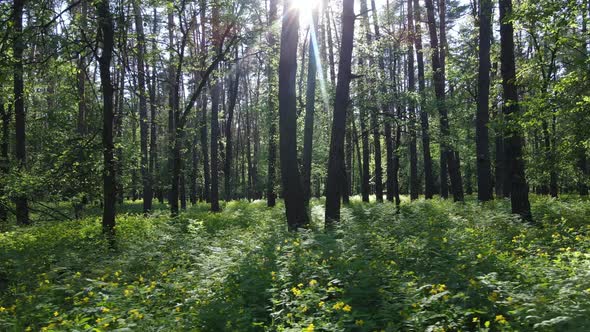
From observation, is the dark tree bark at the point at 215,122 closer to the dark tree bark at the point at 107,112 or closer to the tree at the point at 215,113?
the tree at the point at 215,113

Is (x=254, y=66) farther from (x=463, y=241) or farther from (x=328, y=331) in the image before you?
(x=328, y=331)

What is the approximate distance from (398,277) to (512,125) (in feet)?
20.3

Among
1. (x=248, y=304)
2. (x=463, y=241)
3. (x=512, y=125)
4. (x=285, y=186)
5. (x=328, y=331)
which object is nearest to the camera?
(x=328, y=331)

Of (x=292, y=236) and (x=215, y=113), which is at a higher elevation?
(x=215, y=113)

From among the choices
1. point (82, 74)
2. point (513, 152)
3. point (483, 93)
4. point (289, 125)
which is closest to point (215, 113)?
point (82, 74)

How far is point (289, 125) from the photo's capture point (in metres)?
11.4

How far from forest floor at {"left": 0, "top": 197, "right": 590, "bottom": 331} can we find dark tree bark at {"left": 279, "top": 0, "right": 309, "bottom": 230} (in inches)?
79.3

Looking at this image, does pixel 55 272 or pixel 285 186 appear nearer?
pixel 55 272

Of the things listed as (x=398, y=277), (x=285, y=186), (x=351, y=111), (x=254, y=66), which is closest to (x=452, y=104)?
(x=351, y=111)

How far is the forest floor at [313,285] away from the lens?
4.20 meters

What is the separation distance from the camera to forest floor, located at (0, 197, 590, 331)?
4.20 meters

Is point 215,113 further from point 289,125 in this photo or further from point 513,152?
point 513,152

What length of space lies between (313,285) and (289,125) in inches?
263

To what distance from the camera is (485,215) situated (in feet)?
34.7
